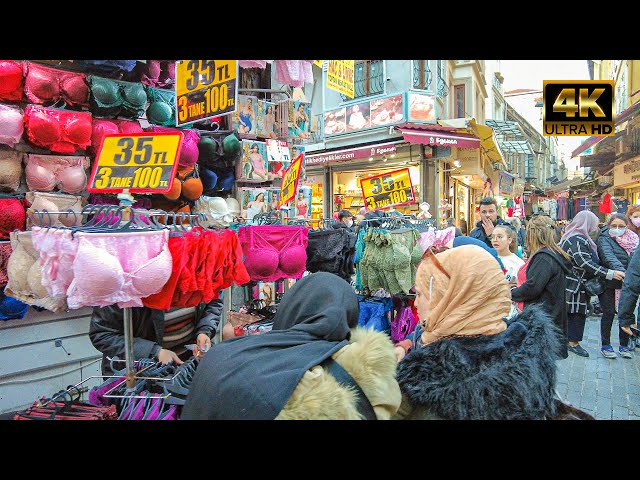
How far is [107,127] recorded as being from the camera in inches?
173

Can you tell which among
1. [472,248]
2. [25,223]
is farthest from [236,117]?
[472,248]

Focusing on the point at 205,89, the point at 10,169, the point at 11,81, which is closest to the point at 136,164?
the point at 205,89

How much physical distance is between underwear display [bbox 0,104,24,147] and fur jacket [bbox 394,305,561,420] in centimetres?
396

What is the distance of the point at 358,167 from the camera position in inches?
574

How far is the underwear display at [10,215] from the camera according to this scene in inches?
147

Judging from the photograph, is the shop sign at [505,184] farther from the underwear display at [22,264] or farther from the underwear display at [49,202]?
the underwear display at [22,264]

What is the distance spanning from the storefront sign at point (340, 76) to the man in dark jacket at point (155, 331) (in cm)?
655

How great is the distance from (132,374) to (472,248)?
5.82 ft

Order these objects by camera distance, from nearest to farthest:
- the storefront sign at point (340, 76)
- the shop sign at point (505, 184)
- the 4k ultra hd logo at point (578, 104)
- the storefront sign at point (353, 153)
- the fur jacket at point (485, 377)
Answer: the fur jacket at point (485, 377)
the 4k ultra hd logo at point (578, 104)
the storefront sign at point (340, 76)
the storefront sign at point (353, 153)
the shop sign at point (505, 184)

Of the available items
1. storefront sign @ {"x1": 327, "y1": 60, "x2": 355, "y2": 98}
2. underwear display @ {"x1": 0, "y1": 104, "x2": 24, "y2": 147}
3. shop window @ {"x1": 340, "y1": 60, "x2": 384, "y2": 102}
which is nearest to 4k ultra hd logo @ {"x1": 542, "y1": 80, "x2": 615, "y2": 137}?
underwear display @ {"x1": 0, "y1": 104, "x2": 24, "y2": 147}

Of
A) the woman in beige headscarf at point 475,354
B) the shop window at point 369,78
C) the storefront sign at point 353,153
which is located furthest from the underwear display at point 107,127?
the shop window at point 369,78

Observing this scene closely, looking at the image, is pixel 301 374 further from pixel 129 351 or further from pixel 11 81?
pixel 11 81

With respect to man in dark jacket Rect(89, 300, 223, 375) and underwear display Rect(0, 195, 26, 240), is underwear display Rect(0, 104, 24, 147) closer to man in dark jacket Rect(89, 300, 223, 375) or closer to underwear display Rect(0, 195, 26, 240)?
underwear display Rect(0, 195, 26, 240)

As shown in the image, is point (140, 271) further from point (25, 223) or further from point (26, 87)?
point (26, 87)
